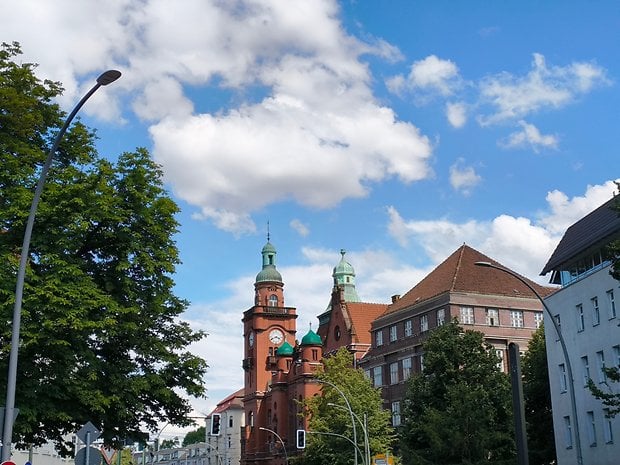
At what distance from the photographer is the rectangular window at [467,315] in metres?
67.6

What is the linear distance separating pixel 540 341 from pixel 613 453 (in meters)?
20.8

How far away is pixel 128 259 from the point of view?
2502cm

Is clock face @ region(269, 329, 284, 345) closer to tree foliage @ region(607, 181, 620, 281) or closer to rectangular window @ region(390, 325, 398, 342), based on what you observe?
rectangular window @ region(390, 325, 398, 342)

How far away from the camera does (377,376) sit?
7694 cm

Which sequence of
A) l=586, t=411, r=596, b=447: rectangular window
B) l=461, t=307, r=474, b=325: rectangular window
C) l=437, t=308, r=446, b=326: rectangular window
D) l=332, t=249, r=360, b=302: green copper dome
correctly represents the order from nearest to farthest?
l=586, t=411, r=596, b=447: rectangular window → l=461, t=307, r=474, b=325: rectangular window → l=437, t=308, r=446, b=326: rectangular window → l=332, t=249, r=360, b=302: green copper dome

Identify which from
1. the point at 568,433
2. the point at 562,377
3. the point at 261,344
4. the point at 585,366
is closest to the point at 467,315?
the point at 562,377

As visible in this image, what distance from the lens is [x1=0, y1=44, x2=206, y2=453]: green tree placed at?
22.5 metres

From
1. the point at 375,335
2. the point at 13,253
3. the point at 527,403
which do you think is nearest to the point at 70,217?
the point at 13,253

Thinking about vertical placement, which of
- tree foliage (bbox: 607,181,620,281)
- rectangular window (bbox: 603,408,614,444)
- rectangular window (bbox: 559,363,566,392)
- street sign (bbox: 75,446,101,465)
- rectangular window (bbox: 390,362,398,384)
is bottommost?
street sign (bbox: 75,446,101,465)

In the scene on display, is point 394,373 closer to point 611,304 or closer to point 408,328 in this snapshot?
point 408,328

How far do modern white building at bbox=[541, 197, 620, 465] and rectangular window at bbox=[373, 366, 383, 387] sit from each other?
1268 inches

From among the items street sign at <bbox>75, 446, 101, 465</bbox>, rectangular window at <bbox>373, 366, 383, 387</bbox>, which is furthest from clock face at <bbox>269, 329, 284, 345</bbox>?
street sign at <bbox>75, 446, 101, 465</bbox>

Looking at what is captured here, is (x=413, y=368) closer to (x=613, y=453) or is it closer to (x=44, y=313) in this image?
(x=613, y=453)

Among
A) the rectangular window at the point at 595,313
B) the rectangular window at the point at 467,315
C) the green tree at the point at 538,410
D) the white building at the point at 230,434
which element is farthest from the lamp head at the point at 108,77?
the white building at the point at 230,434
